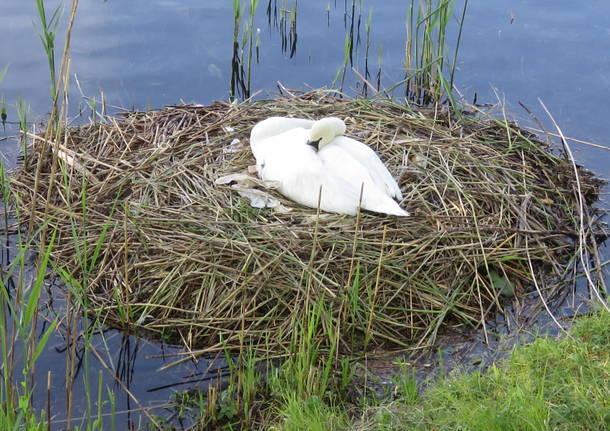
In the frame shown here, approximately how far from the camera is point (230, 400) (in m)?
3.69

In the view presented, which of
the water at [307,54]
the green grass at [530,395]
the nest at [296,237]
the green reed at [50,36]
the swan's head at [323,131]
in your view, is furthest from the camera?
the water at [307,54]

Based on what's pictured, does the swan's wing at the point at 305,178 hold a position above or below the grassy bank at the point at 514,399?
above

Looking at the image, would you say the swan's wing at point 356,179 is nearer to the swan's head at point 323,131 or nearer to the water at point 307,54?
the swan's head at point 323,131

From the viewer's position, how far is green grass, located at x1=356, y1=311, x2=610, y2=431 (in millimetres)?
3137

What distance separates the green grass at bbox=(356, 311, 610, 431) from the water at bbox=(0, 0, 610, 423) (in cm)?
246

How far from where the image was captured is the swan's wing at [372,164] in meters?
4.76

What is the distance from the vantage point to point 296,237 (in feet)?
14.7

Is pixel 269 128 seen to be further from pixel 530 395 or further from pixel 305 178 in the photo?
pixel 530 395

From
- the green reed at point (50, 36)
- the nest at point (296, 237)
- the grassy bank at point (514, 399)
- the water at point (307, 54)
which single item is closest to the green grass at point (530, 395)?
the grassy bank at point (514, 399)

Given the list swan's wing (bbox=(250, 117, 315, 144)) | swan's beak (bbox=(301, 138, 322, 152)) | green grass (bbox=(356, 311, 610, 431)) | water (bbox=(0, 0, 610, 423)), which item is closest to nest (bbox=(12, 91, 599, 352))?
swan's wing (bbox=(250, 117, 315, 144))

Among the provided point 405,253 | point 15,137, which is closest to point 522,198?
point 405,253

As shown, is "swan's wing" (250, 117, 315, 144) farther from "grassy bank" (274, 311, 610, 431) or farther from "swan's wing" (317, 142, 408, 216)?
"grassy bank" (274, 311, 610, 431)

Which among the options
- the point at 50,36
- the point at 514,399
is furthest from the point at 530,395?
the point at 50,36

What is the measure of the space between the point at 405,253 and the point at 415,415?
4.02 feet
